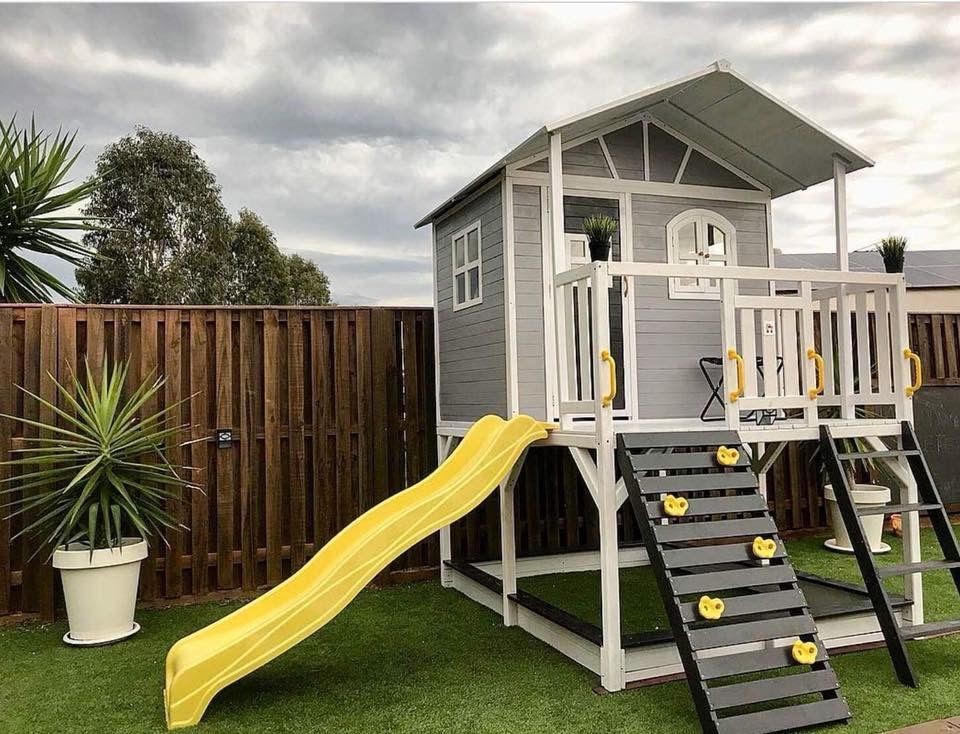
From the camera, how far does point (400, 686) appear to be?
417cm

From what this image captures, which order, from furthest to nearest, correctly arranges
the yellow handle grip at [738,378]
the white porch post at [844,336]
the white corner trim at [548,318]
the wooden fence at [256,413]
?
the wooden fence at [256,413] < the white corner trim at [548,318] < the white porch post at [844,336] < the yellow handle grip at [738,378]

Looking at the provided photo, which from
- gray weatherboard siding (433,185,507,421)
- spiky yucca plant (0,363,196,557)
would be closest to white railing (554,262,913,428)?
gray weatherboard siding (433,185,507,421)

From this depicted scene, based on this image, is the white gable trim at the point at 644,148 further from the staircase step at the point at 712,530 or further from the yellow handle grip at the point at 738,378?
the staircase step at the point at 712,530

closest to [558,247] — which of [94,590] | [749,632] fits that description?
[749,632]

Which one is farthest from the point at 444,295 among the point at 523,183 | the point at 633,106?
the point at 633,106

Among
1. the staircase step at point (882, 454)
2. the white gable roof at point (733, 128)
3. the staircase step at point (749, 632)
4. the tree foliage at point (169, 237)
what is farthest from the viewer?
the tree foliage at point (169, 237)

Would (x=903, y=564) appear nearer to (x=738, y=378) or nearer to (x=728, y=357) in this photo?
(x=738, y=378)

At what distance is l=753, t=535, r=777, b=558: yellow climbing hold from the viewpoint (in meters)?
3.95

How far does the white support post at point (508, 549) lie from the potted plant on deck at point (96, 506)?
89.4 inches

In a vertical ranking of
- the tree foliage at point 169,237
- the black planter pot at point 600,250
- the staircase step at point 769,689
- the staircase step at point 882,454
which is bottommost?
the staircase step at point 769,689

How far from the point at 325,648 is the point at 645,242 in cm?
370

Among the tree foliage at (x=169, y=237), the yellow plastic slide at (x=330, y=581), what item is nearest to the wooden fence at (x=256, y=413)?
the yellow plastic slide at (x=330, y=581)

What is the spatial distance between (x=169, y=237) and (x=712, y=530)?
2286 cm

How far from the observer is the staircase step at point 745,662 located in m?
3.51
